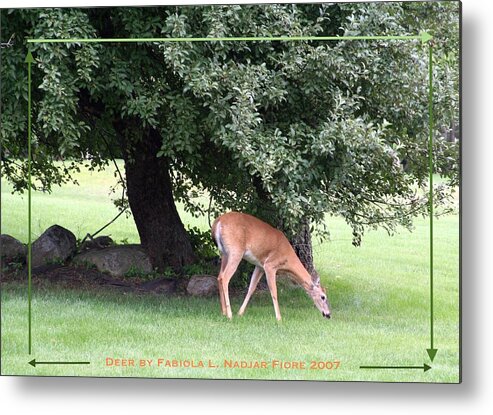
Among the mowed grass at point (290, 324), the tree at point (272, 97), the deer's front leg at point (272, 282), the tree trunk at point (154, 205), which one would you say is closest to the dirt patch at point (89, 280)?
the mowed grass at point (290, 324)

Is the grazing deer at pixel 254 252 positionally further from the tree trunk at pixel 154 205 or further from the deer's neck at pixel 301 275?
the tree trunk at pixel 154 205

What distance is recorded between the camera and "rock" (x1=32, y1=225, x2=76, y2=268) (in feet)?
37.5

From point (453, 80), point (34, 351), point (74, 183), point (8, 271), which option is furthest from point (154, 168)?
point (453, 80)

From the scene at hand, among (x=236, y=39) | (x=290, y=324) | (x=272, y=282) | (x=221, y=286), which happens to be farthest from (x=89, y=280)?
(x=236, y=39)

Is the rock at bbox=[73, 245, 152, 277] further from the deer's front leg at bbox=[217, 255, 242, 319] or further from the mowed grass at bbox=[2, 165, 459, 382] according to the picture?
the deer's front leg at bbox=[217, 255, 242, 319]

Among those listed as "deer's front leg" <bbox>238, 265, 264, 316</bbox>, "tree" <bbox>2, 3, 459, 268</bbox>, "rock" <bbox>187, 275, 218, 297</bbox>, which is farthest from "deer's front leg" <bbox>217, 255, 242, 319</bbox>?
"tree" <bbox>2, 3, 459, 268</bbox>

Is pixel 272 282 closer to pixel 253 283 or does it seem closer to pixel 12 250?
pixel 253 283

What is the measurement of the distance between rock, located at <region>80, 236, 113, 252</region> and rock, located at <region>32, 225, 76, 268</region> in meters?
0.22

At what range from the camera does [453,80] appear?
931 centimetres

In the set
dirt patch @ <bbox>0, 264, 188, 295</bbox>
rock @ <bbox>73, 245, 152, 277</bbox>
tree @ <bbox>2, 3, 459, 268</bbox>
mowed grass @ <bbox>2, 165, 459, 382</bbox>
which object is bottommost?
mowed grass @ <bbox>2, 165, 459, 382</bbox>

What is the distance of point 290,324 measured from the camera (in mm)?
9555

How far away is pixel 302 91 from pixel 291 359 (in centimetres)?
249

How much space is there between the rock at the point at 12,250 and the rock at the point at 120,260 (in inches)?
28.8

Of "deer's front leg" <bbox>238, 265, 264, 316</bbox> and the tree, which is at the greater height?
the tree
